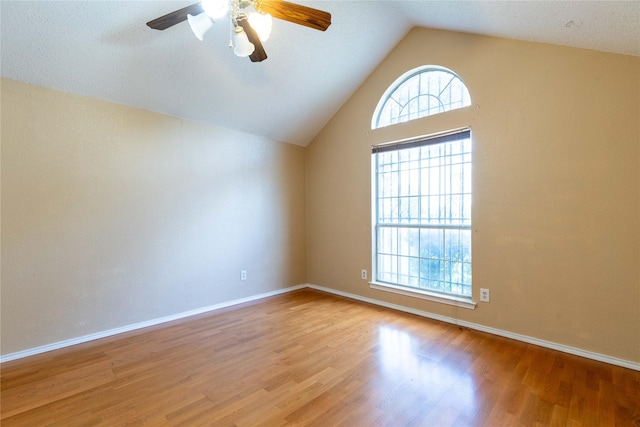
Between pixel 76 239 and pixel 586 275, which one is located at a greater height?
pixel 76 239

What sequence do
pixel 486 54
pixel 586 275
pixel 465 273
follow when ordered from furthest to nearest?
pixel 465 273, pixel 486 54, pixel 586 275

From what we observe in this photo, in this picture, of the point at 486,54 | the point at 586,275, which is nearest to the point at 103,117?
the point at 486,54

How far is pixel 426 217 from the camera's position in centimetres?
343

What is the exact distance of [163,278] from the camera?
323 centimetres

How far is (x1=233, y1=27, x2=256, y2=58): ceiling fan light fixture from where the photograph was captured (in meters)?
1.80

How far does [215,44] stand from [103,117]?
1.30 m

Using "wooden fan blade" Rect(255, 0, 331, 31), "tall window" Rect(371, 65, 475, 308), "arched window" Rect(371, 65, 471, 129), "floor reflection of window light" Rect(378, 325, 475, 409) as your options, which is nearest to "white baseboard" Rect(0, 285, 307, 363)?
"tall window" Rect(371, 65, 475, 308)

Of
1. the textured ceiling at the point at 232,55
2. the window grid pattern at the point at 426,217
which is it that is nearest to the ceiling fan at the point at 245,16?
the textured ceiling at the point at 232,55

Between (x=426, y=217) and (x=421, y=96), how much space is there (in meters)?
1.42

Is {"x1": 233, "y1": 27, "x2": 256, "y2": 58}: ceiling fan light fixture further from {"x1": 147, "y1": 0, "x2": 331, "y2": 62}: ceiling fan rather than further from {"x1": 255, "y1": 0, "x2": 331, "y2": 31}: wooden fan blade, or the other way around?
Answer: {"x1": 255, "y1": 0, "x2": 331, "y2": 31}: wooden fan blade

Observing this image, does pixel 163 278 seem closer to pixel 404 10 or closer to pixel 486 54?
pixel 404 10

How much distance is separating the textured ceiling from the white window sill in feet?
7.86

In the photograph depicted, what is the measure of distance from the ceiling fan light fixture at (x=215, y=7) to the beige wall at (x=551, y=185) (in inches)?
95.5

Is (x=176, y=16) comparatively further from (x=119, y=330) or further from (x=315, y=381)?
(x=119, y=330)
